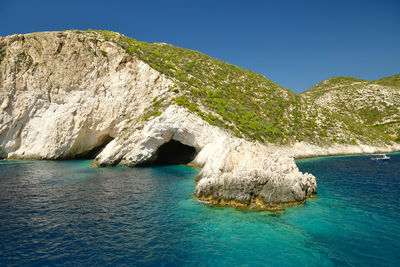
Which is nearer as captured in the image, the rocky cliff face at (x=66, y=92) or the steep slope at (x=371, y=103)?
the rocky cliff face at (x=66, y=92)

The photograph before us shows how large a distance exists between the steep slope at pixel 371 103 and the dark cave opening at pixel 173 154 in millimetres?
65214

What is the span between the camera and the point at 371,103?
93.1 metres

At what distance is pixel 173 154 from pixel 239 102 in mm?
19698

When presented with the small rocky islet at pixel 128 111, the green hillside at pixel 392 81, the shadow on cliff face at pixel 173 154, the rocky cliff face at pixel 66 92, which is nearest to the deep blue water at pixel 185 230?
the small rocky islet at pixel 128 111

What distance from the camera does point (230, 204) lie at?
Result: 648 inches

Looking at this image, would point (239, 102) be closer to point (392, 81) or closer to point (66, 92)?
point (66, 92)

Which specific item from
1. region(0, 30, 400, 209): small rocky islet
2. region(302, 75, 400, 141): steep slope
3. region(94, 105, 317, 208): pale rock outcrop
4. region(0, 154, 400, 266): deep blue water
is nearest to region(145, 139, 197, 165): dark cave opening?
region(0, 30, 400, 209): small rocky islet

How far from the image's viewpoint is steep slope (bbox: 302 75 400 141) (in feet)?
266

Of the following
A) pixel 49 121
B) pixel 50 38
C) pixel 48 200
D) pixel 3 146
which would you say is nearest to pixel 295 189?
pixel 48 200

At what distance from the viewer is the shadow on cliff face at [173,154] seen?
40.5m

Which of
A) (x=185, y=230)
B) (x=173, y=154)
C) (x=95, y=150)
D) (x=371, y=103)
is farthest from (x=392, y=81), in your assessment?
(x=185, y=230)

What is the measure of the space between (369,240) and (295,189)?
235 inches

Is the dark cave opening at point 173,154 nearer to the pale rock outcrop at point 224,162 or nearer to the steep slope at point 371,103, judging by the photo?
the pale rock outcrop at point 224,162

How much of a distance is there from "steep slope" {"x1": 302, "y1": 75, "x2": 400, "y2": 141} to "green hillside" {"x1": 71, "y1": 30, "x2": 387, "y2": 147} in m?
23.8
